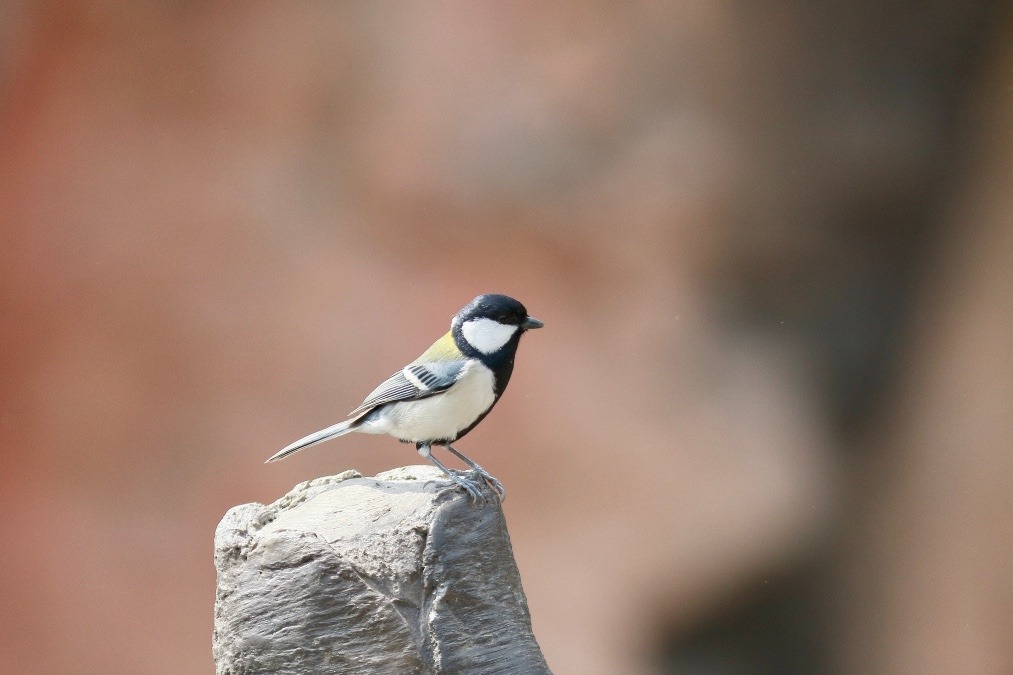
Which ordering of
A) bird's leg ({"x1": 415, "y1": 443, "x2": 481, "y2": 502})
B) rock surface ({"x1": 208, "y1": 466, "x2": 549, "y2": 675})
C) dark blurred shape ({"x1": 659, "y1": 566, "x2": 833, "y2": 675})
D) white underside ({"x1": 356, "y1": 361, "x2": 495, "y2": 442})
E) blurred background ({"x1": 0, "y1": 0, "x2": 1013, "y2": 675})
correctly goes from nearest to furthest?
rock surface ({"x1": 208, "y1": 466, "x2": 549, "y2": 675}), bird's leg ({"x1": 415, "y1": 443, "x2": 481, "y2": 502}), white underside ({"x1": 356, "y1": 361, "x2": 495, "y2": 442}), blurred background ({"x1": 0, "y1": 0, "x2": 1013, "y2": 675}), dark blurred shape ({"x1": 659, "y1": 566, "x2": 833, "y2": 675})

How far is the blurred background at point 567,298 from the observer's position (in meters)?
5.06

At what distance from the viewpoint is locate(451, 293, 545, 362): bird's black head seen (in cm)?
298

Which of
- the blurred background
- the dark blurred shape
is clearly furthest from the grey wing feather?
the dark blurred shape

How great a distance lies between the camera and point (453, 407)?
2.95 meters

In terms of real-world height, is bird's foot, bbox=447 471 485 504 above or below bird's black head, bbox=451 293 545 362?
below

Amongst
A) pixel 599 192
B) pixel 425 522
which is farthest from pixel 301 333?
pixel 425 522

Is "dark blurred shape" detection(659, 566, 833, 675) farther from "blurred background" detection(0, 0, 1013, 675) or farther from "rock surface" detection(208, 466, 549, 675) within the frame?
"rock surface" detection(208, 466, 549, 675)

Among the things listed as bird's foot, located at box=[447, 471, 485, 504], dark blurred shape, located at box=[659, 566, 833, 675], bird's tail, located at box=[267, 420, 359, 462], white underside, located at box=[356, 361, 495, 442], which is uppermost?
white underside, located at box=[356, 361, 495, 442]

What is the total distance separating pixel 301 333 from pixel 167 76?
5.38 feet

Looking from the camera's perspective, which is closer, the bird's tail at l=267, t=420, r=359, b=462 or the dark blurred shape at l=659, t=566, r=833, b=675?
the bird's tail at l=267, t=420, r=359, b=462

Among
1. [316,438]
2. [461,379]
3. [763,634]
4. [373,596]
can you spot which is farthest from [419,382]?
[763,634]

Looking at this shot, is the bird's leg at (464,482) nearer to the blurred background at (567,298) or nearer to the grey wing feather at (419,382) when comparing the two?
the grey wing feather at (419,382)

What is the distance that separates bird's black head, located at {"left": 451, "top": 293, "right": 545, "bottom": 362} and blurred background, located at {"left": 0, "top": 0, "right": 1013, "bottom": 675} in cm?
228

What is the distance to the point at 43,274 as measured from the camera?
5.59 m
